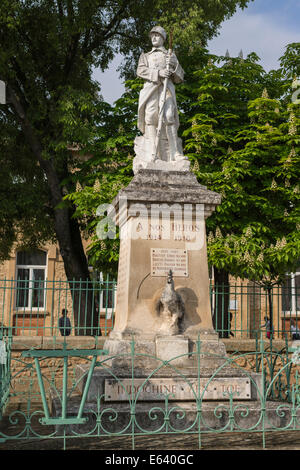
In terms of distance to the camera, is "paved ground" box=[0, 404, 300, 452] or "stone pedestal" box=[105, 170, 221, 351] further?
"stone pedestal" box=[105, 170, 221, 351]

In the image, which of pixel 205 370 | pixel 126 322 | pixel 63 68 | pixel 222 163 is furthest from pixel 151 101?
pixel 63 68

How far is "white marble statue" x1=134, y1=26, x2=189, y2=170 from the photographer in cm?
795

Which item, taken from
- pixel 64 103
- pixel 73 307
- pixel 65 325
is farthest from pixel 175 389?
pixel 64 103

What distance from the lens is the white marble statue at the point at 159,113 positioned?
795cm

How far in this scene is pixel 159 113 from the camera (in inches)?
314

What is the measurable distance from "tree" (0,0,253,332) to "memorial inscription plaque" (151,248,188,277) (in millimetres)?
6284

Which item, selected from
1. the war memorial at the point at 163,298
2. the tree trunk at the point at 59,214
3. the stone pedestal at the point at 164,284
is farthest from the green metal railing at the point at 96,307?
the war memorial at the point at 163,298

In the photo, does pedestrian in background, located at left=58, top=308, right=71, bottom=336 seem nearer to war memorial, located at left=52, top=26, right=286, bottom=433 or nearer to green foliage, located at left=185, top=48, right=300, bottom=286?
war memorial, located at left=52, top=26, right=286, bottom=433

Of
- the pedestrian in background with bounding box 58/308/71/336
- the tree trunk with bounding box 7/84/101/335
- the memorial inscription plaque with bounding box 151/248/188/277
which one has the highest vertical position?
the tree trunk with bounding box 7/84/101/335

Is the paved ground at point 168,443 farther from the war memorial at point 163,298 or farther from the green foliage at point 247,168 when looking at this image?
the green foliage at point 247,168

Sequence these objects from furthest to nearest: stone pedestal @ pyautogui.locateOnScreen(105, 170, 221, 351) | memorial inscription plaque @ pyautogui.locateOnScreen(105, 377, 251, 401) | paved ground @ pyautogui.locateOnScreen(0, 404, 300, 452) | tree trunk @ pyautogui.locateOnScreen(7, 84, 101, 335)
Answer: tree trunk @ pyautogui.locateOnScreen(7, 84, 101, 335) → stone pedestal @ pyautogui.locateOnScreen(105, 170, 221, 351) → memorial inscription plaque @ pyautogui.locateOnScreen(105, 377, 251, 401) → paved ground @ pyautogui.locateOnScreen(0, 404, 300, 452)

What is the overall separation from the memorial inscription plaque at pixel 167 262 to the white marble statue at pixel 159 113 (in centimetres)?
144

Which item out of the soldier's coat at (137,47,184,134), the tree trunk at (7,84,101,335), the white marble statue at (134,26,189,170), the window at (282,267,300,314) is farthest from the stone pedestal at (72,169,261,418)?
the tree trunk at (7,84,101,335)

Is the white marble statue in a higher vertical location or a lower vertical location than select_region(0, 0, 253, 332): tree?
lower
